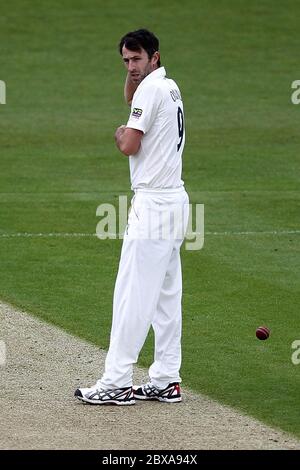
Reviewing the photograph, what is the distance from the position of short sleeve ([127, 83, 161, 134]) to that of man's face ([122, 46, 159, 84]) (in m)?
0.16

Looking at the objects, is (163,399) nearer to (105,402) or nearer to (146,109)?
A: (105,402)

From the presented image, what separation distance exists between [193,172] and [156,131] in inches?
437

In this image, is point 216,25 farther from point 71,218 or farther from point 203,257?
point 203,257

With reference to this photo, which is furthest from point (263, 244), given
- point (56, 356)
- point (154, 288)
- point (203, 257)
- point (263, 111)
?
point (263, 111)

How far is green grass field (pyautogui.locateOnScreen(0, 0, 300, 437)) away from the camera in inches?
443

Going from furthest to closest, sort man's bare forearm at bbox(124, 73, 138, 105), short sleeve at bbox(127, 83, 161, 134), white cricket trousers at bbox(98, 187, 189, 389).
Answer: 1. man's bare forearm at bbox(124, 73, 138, 105)
2. white cricket trousers at bbox(98, 187, 189, 389)
3. short sleeve at bbox(127, 83, 161, 134)

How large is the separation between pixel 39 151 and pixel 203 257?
790 cm

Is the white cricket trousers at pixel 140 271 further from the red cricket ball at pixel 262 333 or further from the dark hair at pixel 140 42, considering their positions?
the red cricket ball at pixel 262 333

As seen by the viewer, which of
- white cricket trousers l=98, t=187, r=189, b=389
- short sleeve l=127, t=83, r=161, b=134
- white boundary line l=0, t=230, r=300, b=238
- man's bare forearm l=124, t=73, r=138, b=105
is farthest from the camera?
white boundary line l=0, t=230, r=300, b=238

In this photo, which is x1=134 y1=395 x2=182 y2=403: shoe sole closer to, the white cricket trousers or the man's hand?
the white cricket trousers

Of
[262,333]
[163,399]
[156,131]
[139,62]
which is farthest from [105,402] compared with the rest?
[139,62]

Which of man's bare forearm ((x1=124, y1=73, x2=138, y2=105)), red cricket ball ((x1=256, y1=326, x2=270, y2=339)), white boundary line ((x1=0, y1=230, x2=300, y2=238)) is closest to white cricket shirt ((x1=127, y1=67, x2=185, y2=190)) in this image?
man's bare forearm ((x1=124, y1=73, x2=138, y2=105))

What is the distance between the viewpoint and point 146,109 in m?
8.97

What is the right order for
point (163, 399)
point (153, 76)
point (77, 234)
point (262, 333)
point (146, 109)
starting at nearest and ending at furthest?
point (146, 109)
point (153, 76)
point (163, 399)
point (262, 333)
point (77, 234)
